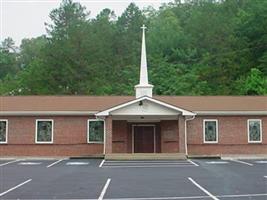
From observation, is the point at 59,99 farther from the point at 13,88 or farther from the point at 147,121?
the point at 13,88

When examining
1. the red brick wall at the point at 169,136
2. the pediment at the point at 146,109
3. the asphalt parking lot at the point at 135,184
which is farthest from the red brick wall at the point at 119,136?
the asphalt parking lot at the point at 135,184

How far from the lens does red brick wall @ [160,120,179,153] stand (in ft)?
→ 100

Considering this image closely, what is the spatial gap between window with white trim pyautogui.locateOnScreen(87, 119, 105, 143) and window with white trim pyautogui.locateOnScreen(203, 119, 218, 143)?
647 centimetres

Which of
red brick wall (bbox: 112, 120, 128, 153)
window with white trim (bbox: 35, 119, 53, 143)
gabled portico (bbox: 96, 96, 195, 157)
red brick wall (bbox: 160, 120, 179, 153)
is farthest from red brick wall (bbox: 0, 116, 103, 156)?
red brick wall (bbox: 160, 120, 179, 153)

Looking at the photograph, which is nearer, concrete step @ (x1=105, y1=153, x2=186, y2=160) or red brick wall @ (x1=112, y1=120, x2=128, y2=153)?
concrete step @ (x1=105, y1=153, x2=186, y2=160)

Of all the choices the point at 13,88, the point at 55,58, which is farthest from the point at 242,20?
the point at 13,88

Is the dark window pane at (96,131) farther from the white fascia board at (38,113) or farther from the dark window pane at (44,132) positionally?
the dark window pane at (44,132)

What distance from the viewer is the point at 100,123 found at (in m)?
30.8

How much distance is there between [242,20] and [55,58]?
73.7 feet

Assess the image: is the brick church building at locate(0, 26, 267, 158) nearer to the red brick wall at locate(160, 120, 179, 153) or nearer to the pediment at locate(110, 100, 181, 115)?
the red brick wall at locate(160, 120, 179, 153)

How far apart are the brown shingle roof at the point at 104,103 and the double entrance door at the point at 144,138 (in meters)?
2.21

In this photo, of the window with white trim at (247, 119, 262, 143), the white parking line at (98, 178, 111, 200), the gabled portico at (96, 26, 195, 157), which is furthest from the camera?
the window with white trim at (247, 119, 262, 143)

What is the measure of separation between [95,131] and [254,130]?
10.1m

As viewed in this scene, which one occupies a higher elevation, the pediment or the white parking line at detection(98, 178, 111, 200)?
the pediment
